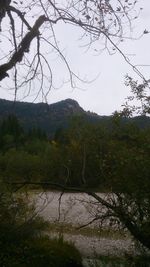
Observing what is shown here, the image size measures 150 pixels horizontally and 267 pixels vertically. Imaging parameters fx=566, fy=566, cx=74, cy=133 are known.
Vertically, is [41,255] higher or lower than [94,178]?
lower

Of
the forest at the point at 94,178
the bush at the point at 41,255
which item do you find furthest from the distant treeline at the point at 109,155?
the bush at the point at 41,255

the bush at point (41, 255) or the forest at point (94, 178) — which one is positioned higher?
the forest at point (94, 178)

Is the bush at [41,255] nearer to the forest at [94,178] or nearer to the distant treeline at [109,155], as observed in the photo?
the forest at [94,178]

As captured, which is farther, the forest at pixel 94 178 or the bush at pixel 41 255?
the bush at pixel 41 255

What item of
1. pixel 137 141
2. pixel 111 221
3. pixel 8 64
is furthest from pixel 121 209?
pixel 8 64

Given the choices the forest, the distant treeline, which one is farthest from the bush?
the distant treeline

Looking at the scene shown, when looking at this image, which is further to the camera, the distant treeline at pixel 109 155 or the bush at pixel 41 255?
the bush at pixel 41 255

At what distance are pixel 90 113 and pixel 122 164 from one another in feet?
A: 11.5

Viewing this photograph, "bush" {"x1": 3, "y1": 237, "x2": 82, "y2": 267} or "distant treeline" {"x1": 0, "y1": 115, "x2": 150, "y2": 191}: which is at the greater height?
"distant treeline" {"x1": 0, "y1": 115, "x2": 150, "y2": 191}

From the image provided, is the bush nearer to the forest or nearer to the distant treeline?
the forest

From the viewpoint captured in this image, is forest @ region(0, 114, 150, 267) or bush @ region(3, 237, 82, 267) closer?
forest @ region(0, 114, 150, 267)

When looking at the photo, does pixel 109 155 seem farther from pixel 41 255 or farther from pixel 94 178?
pixel 41 255

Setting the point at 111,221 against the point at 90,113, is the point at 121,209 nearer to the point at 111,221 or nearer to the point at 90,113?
the point at 111,221

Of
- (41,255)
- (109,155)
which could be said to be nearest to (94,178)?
(109,155)
